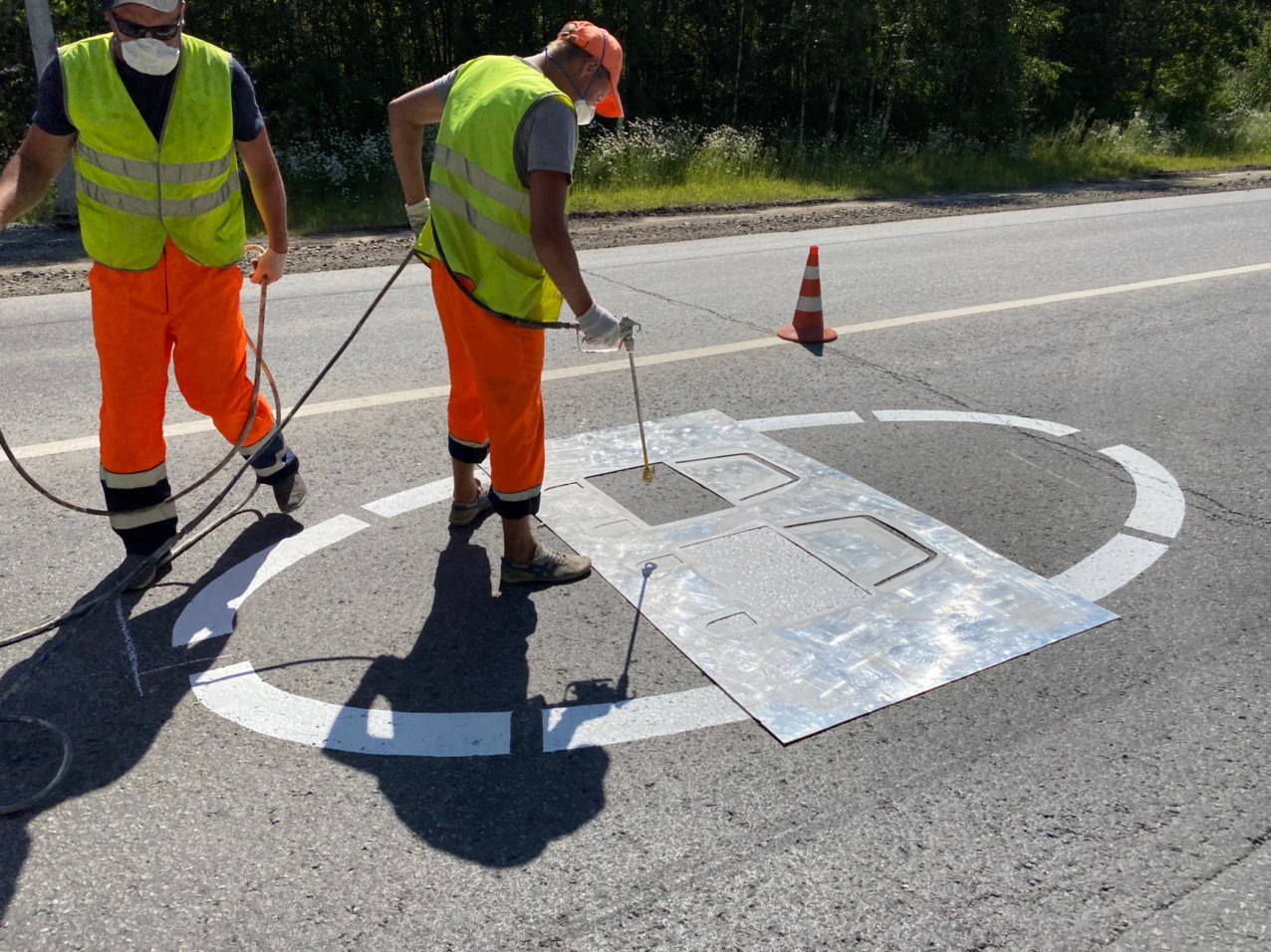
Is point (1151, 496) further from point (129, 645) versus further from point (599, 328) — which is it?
point (129, 645)

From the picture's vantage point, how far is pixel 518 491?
140 inches

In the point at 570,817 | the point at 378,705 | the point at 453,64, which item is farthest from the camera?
the point at 453,64

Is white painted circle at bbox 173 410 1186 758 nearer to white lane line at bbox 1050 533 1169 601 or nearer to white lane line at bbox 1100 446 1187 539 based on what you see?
white lane line at bbox 1050 533 1169 601

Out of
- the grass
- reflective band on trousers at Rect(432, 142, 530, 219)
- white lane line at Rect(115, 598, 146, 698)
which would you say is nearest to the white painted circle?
white lane line at Rect(115, 598, 146, 698)

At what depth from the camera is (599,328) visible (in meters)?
3.34

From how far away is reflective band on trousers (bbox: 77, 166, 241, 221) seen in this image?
3.35m

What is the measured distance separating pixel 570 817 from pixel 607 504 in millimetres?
1843

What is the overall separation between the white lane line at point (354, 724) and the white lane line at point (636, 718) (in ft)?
0.49

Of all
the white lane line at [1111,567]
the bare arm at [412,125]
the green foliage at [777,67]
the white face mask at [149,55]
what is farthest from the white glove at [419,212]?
the green foliage at [777,67]

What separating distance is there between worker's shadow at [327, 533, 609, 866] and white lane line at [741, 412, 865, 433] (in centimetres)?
208

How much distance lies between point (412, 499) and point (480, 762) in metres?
1.79

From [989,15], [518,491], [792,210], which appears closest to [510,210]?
[518,491]

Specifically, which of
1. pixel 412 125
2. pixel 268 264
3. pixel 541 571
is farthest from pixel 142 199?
pixel 541 571

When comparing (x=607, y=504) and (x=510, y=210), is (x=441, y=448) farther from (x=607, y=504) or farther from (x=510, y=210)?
(x=510, y=210)
